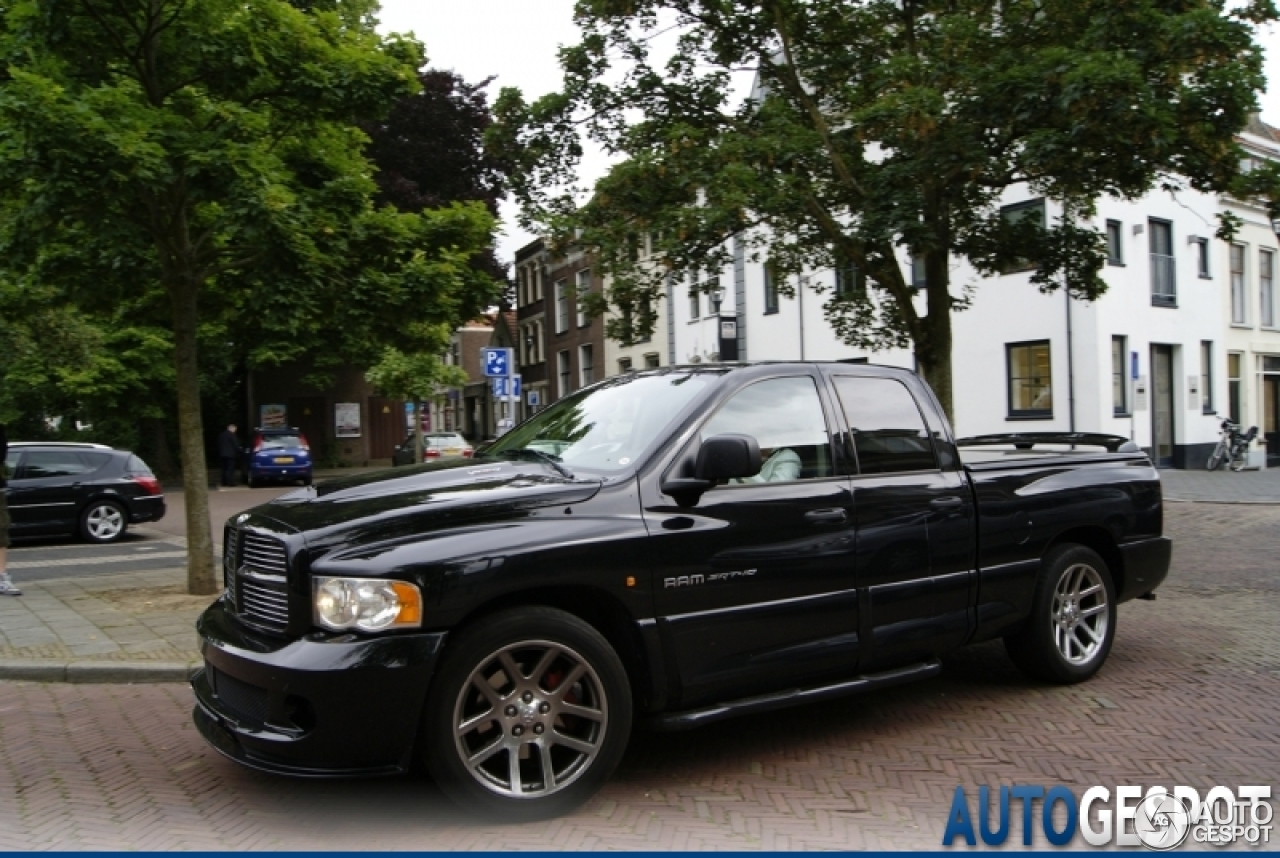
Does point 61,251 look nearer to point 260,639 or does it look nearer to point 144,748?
point 144,748

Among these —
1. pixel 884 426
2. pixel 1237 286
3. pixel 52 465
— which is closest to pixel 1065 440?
pixel 884 426

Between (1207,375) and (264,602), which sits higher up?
(1207,375)

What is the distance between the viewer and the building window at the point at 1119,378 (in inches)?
882

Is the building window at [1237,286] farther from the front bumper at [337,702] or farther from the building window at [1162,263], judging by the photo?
the front bumper at [337,702]

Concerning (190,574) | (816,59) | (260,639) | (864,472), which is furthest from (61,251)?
(816,59)

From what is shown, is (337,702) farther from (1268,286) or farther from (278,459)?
(1268,286)

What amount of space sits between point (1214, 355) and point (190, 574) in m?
25.2

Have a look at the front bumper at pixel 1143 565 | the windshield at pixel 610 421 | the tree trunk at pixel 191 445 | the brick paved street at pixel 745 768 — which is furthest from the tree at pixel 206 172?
the front bumper at pixel 1143 565

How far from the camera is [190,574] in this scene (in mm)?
9266

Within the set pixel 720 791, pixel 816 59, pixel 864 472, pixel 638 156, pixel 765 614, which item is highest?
pixel 816 59

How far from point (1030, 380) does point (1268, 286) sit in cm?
1074

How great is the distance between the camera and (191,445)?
9125 millimetres

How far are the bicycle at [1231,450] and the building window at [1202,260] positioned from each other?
3.88 meters

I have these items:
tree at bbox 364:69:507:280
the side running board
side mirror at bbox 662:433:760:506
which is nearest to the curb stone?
the side running board
